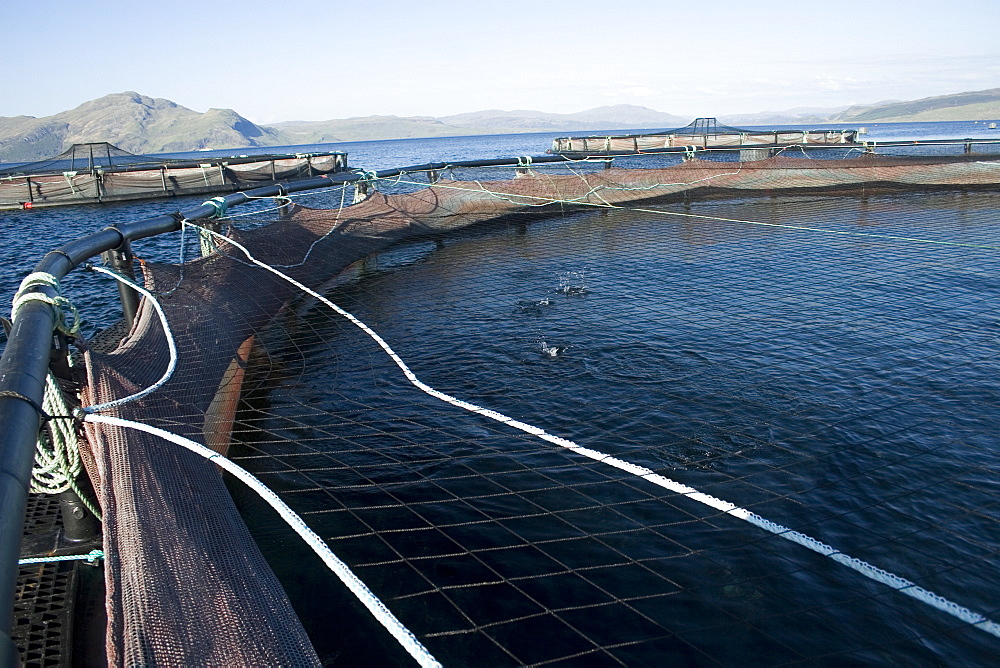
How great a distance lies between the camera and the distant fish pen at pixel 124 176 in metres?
35.3

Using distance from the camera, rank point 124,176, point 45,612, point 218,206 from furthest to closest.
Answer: point 124,176
point 218,206
point 45,612

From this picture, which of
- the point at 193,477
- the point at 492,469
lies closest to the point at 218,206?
the point at 492,469

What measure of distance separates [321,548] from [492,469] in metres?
3.02

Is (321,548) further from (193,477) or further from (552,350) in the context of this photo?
(552,350)

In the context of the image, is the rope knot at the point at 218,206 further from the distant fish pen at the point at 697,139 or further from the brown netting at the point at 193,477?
the distant fish pen at the point at 697,139

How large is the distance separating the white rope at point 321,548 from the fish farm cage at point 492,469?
0.08 ft

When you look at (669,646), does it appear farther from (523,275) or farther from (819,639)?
(523,275)

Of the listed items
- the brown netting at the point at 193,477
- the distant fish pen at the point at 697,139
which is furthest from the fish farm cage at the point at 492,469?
the distant fish pen at the point at 697,139

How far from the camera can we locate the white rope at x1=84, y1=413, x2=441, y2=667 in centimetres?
258

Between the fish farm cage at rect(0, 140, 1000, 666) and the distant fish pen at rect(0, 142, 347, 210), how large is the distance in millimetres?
31224

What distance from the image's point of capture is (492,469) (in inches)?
237

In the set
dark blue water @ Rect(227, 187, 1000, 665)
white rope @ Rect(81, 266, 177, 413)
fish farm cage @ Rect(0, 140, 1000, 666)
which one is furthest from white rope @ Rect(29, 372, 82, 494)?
dark blue water @ Rect(227, 187, 1000, 665)

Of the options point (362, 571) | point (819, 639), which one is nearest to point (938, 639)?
point (819, 639)

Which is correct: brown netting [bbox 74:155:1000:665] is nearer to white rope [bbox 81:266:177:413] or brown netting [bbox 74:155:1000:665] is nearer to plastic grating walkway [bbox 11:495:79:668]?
white rope [bbox 81:266:177:413]
